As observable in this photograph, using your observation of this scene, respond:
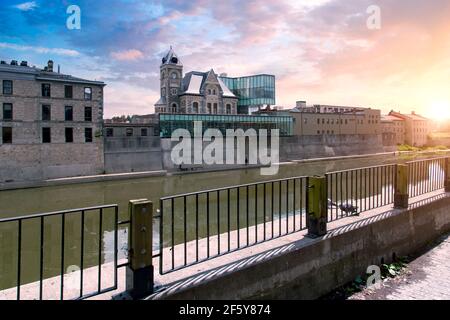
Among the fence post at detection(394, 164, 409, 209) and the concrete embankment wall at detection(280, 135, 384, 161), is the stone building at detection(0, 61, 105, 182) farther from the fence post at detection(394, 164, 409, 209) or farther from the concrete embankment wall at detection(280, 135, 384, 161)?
the fence post at detection(394, 164, 409, 209)

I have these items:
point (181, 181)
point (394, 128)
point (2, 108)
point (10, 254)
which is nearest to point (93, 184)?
point (181, 181)

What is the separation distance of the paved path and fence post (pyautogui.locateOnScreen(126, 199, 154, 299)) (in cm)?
293

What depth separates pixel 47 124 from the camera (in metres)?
29.6

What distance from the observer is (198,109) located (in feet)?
176

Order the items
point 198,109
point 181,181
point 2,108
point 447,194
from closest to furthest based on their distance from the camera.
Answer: point 447,194 < point 2,108 < point 181,181 < point 198,109

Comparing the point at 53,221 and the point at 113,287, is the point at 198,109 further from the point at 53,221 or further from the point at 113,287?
the point at 113,287

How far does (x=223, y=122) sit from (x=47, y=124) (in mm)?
22787

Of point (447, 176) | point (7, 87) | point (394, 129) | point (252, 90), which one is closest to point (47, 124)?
point (7, 87)

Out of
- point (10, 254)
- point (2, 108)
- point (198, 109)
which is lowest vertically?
point (10, 254)

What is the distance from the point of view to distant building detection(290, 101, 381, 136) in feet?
196

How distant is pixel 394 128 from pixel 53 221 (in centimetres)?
8451

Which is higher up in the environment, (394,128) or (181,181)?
(394,128)

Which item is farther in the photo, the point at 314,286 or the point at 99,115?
the point at 99,115

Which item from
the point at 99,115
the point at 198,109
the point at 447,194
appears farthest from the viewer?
the point at 198,109
